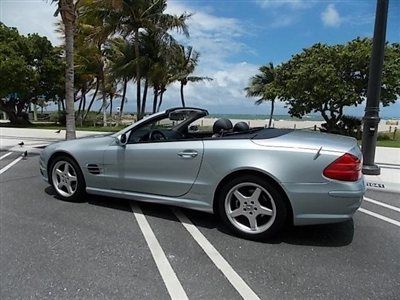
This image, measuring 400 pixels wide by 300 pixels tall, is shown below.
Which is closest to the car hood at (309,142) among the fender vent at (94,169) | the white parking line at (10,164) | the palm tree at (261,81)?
the fender vent at (94,169)

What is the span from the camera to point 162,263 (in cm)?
333

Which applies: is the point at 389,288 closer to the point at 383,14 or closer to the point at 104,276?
the point at 104,276

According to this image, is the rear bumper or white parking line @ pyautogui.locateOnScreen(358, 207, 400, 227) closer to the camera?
the rear bumper

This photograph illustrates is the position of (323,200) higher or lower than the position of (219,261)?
higher

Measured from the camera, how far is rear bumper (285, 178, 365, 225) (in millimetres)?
3594

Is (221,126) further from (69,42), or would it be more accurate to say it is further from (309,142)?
(69,42)

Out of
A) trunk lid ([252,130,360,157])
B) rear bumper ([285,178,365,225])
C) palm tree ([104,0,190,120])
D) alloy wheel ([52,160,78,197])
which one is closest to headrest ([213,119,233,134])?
Result: trunk lid ([252,130,360,157])

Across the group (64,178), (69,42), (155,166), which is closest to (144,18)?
(69,42)

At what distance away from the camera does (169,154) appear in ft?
14.3

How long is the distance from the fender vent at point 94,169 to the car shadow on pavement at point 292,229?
52 centimetres

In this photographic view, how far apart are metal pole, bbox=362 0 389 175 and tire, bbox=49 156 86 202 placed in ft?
19.7

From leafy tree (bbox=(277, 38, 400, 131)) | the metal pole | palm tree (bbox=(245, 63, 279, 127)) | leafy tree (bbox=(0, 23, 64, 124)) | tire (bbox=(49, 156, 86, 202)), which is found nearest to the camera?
tire (bbox=(49, 156, 86, 202))

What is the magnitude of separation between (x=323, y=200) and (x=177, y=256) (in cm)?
162

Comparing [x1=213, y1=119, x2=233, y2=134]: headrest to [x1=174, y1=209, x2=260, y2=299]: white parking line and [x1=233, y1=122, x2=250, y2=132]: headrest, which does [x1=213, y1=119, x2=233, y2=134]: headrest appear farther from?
[x1=174, y1=209, x2=260, y2=299]: white parking line
